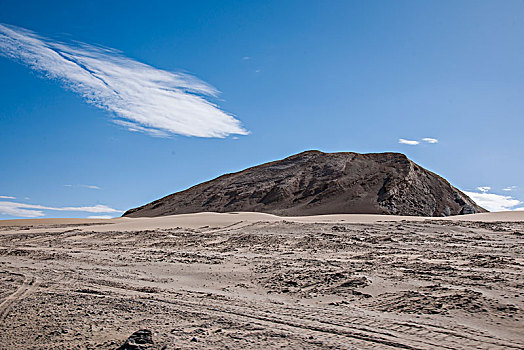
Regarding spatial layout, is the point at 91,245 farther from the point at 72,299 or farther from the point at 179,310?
the point at 179,310

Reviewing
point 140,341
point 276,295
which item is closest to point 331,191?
point 276,295

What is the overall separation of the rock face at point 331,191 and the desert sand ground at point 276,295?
3365 centimetres

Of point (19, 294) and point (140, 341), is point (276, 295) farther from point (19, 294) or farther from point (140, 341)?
point (19, 294)

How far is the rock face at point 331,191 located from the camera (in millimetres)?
46031

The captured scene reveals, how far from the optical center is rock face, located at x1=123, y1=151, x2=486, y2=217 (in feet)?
151

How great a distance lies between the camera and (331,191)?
4934 centimetres

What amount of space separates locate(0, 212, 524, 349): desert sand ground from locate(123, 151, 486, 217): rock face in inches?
1325

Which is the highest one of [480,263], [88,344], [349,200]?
[349,200]

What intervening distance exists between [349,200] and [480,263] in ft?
127

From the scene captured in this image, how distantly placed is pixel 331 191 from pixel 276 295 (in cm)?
4349

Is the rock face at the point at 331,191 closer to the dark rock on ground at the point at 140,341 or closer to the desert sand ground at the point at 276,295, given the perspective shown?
the desert sand ground at the point at 276,295

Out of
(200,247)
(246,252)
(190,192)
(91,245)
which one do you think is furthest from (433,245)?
(190,192)

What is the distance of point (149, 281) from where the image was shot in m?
7.89

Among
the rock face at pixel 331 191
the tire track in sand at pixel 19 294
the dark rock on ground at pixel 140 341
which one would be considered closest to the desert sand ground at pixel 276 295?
the tire track in sand at pixel 19 294
